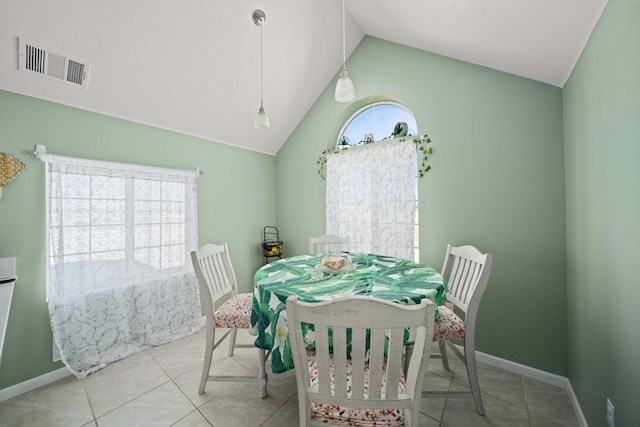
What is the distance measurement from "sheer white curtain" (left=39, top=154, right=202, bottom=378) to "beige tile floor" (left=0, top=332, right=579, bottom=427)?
0.96 feet

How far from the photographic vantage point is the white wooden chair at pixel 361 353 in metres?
0.87

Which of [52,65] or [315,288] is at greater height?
[52,65]

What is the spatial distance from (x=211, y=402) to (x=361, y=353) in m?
1.44

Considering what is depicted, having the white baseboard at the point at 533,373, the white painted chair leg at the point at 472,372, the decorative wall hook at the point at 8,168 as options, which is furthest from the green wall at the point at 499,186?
the decorative wall hook at the point at 8,168

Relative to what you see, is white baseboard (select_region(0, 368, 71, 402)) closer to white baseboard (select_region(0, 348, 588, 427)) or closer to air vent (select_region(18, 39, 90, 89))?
white baseboard (select_region(0, 348, 588, 427))

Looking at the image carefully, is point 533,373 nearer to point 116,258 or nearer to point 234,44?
point 116,258

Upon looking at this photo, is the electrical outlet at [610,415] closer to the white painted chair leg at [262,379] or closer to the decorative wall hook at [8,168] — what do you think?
the white painted chair leg at [262,379]

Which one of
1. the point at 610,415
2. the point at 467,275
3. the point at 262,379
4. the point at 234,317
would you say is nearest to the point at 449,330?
the point at 467,275

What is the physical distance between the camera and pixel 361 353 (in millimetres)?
920

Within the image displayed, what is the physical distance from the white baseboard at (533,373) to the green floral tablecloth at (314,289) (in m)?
1.12

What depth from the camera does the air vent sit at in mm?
1767

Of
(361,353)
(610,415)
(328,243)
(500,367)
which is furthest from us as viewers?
(328,243)

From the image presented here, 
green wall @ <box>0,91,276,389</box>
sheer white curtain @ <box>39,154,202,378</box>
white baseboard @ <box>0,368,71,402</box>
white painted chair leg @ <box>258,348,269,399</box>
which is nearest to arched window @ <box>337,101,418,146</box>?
green wall @ <box>0,91,276,389</box>

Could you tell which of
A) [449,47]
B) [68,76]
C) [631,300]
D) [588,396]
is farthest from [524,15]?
[68,76]
